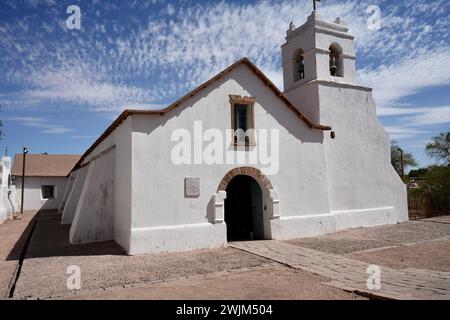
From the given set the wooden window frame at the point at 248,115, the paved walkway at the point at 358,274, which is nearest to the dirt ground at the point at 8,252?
the paved walkway at the point at 358,274

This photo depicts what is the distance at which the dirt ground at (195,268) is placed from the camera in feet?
20.2

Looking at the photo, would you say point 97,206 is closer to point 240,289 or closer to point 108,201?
point 108,201

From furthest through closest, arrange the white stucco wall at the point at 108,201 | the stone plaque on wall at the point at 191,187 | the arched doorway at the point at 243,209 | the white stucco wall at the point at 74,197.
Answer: the white stucco wall at the point at 74,197 → the arched doorway at the point at 243,209 → the white stucco wall at the point at 108,201 → the stone plaque on wall at the point at 191,187

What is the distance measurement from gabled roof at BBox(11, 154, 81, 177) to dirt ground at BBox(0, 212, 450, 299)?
20.0m

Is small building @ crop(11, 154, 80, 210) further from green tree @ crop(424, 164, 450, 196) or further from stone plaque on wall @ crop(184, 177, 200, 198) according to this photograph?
green tree @ crop(424, 164, 450, 196)

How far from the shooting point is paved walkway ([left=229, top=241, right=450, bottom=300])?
576cm

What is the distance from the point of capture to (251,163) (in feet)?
37.7

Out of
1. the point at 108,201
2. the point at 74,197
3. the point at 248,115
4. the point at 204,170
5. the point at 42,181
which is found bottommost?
the point at 108,201

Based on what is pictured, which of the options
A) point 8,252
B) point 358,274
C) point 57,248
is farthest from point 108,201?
point 358,274

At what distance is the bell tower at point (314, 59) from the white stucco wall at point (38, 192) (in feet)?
80.6

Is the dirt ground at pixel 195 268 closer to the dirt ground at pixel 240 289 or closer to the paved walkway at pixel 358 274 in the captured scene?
the dirt ground at pixel 240 289

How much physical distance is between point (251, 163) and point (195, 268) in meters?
4.65
